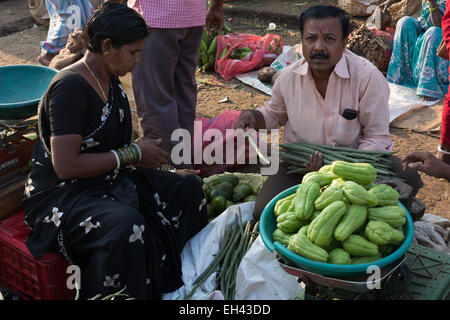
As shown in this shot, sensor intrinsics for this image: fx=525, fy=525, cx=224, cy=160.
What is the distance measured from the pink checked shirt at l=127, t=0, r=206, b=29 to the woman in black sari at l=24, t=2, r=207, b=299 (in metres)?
0.99

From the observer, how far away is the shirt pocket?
3285 mm

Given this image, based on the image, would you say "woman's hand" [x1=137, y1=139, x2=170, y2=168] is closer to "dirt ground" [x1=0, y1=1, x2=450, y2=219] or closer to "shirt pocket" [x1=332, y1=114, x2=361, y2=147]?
"shirt pocket" [x1=332, y1=114, x2=361, y2=147]

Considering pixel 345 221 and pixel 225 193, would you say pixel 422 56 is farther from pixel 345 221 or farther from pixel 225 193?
pixel 345 221

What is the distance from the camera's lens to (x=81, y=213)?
9.05 feet

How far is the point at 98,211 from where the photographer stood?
2734 millimetres

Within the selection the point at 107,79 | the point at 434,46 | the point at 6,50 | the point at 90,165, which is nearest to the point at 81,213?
the point at 90,165

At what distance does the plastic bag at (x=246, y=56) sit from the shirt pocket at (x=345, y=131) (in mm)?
3327

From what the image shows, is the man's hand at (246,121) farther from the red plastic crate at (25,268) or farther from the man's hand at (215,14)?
the man's hand at (215,14)

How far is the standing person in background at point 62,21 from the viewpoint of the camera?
611 centimetres

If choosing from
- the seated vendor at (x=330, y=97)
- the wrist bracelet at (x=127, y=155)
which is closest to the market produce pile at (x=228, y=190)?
the seated vendor at (x=330, y=97)

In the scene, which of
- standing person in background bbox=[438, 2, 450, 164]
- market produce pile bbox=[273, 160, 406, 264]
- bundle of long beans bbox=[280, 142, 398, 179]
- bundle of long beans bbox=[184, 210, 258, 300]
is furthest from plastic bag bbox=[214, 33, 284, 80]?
market produce pile bbox=[273, 160, 406, 264]

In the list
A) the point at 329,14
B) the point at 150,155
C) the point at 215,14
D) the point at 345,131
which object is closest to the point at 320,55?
the point at 329,14

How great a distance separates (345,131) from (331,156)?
277mm
